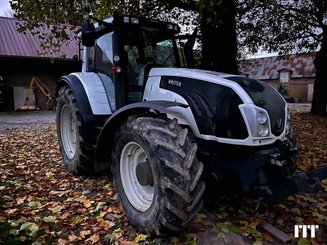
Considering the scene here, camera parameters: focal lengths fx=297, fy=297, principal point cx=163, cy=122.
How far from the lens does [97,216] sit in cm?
332

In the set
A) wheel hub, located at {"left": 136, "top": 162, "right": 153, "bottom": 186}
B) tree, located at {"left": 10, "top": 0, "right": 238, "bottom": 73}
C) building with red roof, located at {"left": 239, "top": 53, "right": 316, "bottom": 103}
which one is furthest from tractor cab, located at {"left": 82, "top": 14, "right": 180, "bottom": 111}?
building with red roof, located at {"left": 239, "top": 53, "right": 316, "bottom": 103}

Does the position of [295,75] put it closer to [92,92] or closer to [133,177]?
[92,92]

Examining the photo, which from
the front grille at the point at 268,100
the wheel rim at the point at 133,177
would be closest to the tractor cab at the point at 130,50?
the wheel rim at the point at 133,177

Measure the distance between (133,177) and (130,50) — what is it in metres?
1.71

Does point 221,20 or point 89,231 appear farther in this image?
point 221,20

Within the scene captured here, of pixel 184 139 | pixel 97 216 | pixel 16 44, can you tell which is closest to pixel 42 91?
pixel 16 44

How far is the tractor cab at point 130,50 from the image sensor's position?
12.4ft

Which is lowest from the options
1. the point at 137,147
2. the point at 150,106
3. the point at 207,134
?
the point at 137,147

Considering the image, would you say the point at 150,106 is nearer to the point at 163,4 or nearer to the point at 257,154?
the point at 257,154

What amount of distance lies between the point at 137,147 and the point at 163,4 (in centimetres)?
677

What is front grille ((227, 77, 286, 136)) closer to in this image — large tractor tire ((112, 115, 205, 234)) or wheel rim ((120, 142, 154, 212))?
large tractor tire ((112, 115, 205, 234))

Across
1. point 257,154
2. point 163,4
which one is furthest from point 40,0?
point 257,154

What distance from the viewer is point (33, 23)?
27.7ft

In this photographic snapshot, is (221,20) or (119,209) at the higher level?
(221,20)
